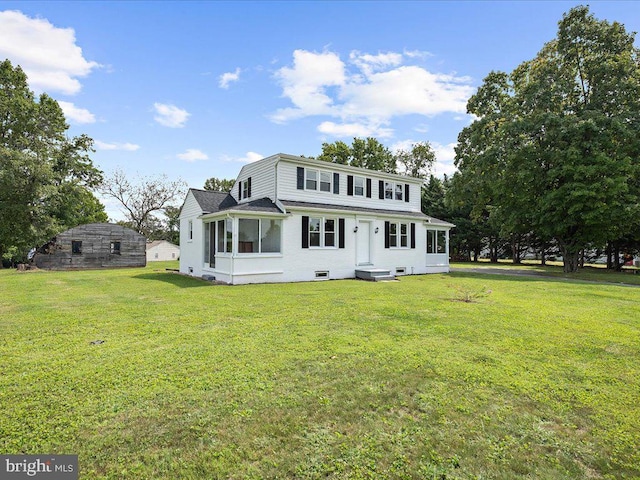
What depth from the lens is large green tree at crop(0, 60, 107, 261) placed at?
2373 cm

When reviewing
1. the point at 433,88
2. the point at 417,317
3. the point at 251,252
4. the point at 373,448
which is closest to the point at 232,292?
the point at 251,252

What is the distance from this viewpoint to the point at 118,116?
18.4 metres

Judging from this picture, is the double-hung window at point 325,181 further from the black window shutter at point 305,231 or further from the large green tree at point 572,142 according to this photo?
the large green tree at point 572,142

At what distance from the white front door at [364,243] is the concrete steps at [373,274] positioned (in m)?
0.55

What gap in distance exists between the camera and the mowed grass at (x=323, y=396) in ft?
8.08

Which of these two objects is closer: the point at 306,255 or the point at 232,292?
the point at 232,292

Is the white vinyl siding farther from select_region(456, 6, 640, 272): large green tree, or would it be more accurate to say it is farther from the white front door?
select_region(456, 6, 640, 272): large green tree

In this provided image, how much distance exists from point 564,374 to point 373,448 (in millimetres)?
2990

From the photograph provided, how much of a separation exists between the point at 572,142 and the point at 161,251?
3861cm

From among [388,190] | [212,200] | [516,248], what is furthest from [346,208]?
[516,248]

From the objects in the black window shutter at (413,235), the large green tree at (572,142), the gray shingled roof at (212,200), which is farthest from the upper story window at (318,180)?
the large green tree at (572,142)

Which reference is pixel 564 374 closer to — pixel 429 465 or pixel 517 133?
pixel 429 465

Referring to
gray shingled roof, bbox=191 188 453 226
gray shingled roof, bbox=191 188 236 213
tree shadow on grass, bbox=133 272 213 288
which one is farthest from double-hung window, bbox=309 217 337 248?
gray shingled roof, bbox=191 188 236 213

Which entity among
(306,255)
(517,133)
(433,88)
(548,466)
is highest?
(433,88)
